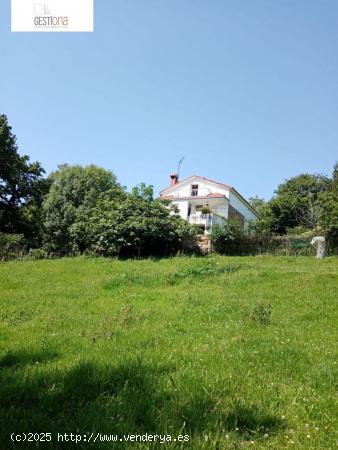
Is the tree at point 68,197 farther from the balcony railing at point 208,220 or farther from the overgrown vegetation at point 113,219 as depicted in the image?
the balcony railing at point 208,220

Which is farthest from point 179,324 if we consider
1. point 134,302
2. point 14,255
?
point 14,255

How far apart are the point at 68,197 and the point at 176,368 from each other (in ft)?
120

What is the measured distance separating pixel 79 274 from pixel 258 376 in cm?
1083

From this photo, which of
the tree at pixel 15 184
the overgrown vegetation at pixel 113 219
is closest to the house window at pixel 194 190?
the overgrown vegetation at pixel 113 219

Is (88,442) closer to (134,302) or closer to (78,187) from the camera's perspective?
(134,302)

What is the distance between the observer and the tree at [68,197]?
3694 centimetres

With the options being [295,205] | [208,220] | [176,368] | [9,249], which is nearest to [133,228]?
[9,249]

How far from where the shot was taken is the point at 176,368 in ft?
14.7

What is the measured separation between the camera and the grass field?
10.3 feet

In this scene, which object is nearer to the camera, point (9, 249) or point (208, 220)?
point (9, 249)

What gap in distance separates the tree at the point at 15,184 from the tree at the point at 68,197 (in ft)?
5.68

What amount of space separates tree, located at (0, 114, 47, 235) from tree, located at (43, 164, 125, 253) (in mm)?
1732

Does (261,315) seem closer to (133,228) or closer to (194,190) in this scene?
(133,228)

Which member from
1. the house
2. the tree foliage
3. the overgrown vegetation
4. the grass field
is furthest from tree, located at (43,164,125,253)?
the grass field
